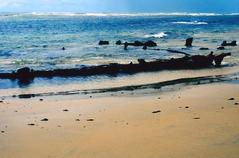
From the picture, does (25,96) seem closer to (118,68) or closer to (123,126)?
(123,126)

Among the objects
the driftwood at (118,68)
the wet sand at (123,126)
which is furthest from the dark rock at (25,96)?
the driftwood at (118,68)

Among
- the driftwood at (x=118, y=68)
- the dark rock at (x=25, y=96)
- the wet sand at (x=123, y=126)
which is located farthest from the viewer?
the driftwood at (x=118, y=68)

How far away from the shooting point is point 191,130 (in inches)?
554

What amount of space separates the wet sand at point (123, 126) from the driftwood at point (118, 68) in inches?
331

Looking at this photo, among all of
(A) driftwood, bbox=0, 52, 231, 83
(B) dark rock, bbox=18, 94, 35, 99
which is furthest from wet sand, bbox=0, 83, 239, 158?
(A) driftwood, bbox=0, 52, 231, 83

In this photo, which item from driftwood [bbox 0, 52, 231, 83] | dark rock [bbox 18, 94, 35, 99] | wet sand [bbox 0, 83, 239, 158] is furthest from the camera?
driftwood [bbox 0, 52, 231, 83]

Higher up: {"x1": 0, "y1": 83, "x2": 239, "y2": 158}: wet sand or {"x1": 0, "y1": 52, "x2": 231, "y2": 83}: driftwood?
{"x1": 0, "y1": 83, "x2": 239, "y2": 158}: wet sand

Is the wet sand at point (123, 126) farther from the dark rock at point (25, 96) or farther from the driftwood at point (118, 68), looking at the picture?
the driftwood at point (118, 68)

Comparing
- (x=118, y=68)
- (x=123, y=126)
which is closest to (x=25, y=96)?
(x=123, y=126)

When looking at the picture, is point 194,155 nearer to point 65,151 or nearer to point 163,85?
point 65,151

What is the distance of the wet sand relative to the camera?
12.3m

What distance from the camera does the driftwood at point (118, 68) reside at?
29.0 meters

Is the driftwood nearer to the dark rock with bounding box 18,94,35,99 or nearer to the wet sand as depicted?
the dark rock with bounding box 18,94,35,99

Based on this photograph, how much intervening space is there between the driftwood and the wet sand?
27.6 feet
